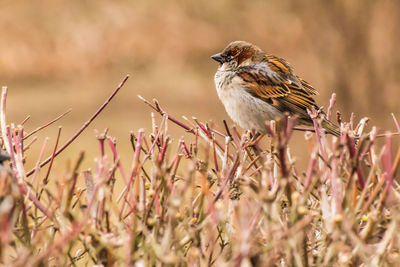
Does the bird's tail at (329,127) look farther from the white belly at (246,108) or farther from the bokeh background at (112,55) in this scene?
the bokeh background at (112,55)

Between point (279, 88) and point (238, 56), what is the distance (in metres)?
0.29

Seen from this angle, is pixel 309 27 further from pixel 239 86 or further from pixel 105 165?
pixel 105 165

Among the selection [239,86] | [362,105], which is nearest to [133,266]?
[239,86]

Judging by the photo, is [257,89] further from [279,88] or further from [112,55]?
[112,55]

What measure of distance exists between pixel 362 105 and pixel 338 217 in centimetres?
462

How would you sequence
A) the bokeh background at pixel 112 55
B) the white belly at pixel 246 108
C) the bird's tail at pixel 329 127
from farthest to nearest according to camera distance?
the bokeh background at pixel 112 55, the white belly at pixel 246 108, the bird's tail at pixel 329 127

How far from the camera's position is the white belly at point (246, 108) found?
3258 mm

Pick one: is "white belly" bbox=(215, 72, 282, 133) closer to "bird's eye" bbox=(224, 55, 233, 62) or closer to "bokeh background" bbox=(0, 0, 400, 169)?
"bird's eye" bbox=(224, 55, 233, 62)

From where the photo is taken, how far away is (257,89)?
332 centimetres

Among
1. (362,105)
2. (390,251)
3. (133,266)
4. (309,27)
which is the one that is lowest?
(133,266)

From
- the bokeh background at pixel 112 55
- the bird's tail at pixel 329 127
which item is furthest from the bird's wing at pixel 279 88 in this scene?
the bokeh background at pixel 112 55

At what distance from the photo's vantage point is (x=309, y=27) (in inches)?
243

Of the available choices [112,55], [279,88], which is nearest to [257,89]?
[279,88]

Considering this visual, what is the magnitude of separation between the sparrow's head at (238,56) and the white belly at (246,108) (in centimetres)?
14
